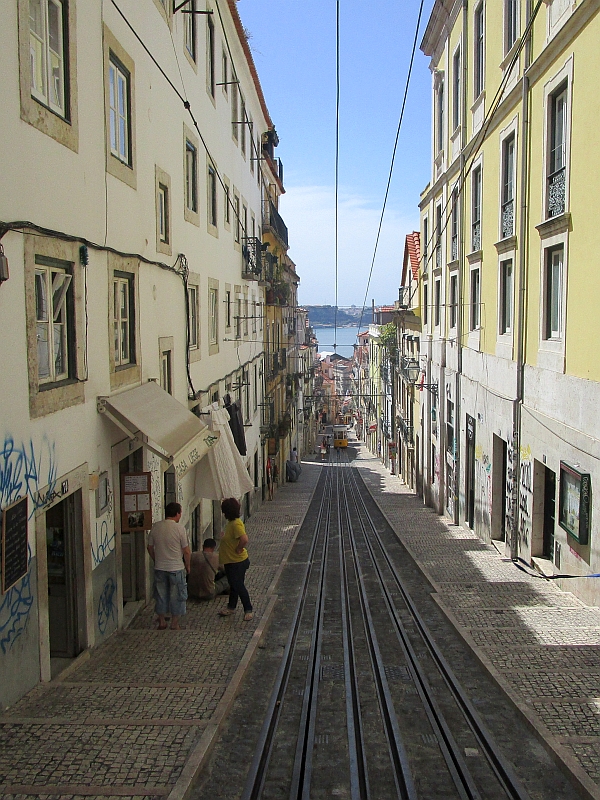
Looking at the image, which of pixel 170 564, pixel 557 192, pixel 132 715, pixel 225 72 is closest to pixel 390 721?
pixel 132 715

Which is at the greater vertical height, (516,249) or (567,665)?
(516,249)

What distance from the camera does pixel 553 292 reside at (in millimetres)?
11391

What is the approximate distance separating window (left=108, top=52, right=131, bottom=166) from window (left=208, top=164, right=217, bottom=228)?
610cm

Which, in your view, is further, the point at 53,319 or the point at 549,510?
the point at 549,510

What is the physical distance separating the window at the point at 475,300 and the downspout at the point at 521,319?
3.79 meters

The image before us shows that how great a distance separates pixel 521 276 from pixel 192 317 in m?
5.87

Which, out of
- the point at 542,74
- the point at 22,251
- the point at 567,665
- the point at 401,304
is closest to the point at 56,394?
the point at 22,251

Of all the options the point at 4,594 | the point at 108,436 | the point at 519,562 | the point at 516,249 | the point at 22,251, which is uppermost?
the point at 516,249

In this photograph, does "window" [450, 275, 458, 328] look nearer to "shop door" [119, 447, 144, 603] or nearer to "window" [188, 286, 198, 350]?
"window" [188, 286, 198, 350]

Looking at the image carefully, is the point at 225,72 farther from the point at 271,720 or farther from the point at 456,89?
the point at 271,720

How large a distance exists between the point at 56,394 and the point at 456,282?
49.4 feet

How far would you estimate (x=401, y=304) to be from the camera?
3131 cm

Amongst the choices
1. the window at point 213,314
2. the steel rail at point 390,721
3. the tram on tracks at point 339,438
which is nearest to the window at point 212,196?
the window at point 213,314

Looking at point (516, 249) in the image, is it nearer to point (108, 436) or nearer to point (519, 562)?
point (519, 562)
